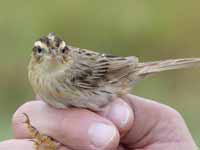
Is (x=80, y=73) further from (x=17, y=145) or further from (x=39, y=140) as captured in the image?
(x=17, y=145)

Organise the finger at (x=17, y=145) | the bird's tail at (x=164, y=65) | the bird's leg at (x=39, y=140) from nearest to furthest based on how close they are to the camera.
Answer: the finger at (x=17, y=145) < the bird's leg at (x=39, y=140) < the bird's tail at (x=164, y=65)

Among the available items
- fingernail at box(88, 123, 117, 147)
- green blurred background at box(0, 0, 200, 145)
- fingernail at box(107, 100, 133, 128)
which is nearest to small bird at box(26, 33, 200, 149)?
fingernail at box(107, 100, 133, 128)

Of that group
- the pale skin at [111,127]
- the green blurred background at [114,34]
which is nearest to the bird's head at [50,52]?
the pale skin at [111,127]

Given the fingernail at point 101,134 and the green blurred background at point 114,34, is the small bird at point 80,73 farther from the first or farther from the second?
the green blurred background at point 114,34

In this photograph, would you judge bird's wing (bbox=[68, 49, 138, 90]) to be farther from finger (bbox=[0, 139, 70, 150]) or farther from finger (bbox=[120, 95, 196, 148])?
finger (bbox=[0, 139, 70, 150])

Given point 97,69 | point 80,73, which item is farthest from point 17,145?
point 97,69

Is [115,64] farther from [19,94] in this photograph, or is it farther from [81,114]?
[19,94]

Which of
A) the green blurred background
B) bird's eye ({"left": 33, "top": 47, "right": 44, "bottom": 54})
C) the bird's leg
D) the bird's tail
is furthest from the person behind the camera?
the green blurred background
